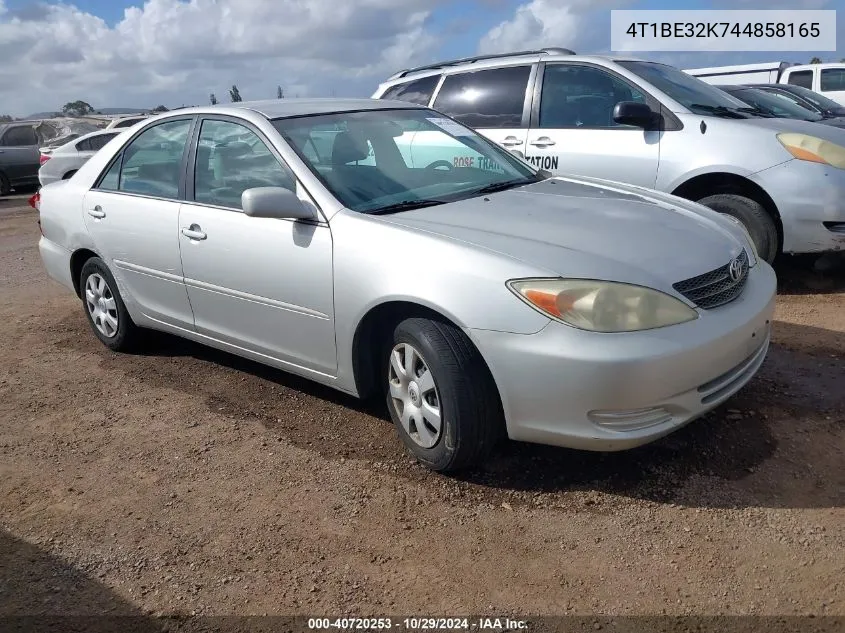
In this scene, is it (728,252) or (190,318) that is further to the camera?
(190,318)

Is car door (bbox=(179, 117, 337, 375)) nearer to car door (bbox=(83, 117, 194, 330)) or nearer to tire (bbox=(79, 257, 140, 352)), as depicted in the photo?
car door (bbox=(83, 117, 194, 330))

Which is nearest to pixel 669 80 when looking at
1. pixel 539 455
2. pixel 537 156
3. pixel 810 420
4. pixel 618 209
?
pixel 537 156

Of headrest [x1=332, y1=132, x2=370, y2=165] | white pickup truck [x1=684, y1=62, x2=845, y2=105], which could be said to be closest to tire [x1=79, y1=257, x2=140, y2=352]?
headrest [x1=332, y1=132, x2=370, y2=165]

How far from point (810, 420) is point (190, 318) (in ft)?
10.6

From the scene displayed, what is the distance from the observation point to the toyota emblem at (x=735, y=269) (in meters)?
3.25

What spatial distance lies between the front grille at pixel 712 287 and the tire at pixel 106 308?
3.51 m

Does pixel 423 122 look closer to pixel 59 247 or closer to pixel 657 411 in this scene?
pixel 657 411

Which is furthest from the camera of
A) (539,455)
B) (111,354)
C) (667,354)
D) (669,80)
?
(669,80)

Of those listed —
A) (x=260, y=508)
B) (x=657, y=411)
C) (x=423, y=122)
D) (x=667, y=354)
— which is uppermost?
(x=423, y=122)

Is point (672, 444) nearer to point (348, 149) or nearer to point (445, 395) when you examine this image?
point (445, 395)

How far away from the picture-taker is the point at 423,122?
451 cm

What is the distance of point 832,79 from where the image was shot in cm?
1534

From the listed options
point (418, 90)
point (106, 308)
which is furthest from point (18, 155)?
point (106, 308)

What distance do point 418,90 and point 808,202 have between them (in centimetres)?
355
